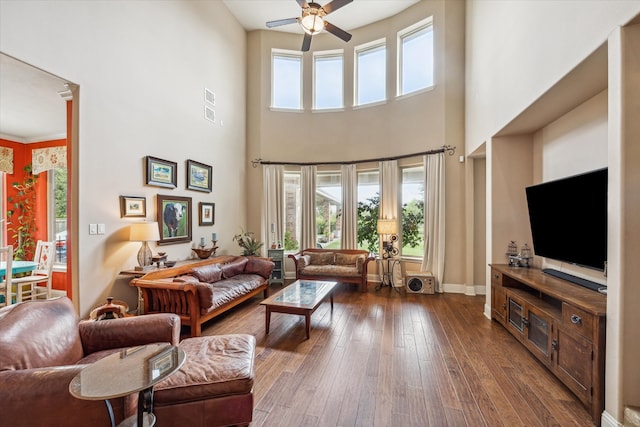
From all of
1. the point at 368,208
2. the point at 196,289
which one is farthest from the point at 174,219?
the point at 368,208

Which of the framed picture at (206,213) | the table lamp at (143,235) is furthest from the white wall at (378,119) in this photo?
the table lamp at (143,235)

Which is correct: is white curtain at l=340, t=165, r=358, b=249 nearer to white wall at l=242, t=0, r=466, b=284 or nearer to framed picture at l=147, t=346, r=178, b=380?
white wall at l=242, t=0, r=466, b=284

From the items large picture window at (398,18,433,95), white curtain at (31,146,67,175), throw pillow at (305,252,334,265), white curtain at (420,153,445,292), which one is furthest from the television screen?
white curtain at (31,146,67,175)

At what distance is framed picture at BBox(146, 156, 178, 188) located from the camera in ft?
12.5

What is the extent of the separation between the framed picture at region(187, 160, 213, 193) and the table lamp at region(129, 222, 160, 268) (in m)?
1.28

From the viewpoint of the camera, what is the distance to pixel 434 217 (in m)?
5.11

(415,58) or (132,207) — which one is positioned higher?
(415,58)

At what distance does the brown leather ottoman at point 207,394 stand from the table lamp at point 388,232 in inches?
151

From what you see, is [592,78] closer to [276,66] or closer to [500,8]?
[500,8]

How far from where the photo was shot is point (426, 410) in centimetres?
192

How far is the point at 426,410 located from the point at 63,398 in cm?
212

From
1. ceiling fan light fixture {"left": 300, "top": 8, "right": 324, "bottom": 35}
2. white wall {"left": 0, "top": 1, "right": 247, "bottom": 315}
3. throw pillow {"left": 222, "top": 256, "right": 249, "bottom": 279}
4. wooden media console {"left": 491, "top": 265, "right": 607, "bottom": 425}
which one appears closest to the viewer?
wooden media console {"left": 491, "top": 265, "right": 607, "bottom": 425}

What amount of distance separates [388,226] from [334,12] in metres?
4.59

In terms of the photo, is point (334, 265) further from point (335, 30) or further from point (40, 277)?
point (40, 277)
